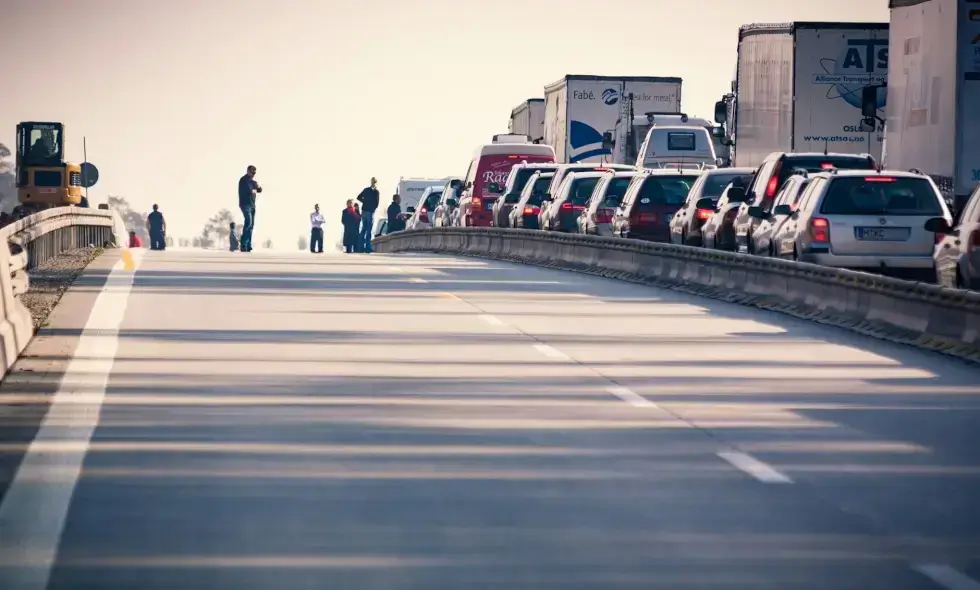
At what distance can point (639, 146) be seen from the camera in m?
54.2

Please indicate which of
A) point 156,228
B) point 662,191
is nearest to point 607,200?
point 662,191

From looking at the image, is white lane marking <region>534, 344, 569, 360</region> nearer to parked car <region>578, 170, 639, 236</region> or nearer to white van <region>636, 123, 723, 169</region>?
parked car <region>578, 170, 639, 236</region>

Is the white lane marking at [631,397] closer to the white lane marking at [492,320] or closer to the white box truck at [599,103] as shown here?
the white lane marking at [492,320]

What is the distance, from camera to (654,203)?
36.1 metres

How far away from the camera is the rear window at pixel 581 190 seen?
42.4m

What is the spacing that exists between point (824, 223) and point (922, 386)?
9.77 meters

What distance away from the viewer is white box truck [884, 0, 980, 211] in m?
27.0

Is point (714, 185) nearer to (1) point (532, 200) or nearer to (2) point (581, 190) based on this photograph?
(2) point (581, 190)

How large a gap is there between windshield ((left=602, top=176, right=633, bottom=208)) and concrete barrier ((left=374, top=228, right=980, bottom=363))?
1528mm

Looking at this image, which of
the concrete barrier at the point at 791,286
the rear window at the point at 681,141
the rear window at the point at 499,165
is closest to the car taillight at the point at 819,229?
the concrete barrier at the point at 791,286

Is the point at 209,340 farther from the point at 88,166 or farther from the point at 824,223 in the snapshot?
the point at 88,166

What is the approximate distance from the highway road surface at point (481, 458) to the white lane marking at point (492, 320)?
274 mm

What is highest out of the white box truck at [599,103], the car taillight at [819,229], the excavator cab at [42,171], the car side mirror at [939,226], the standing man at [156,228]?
the white box truck at [599,103]

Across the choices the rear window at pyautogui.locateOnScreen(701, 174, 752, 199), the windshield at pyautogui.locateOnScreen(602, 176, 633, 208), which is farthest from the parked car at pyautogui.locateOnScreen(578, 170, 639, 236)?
the rear window at pyautogui.locateOnScreen(701, 174, 752, 199)
